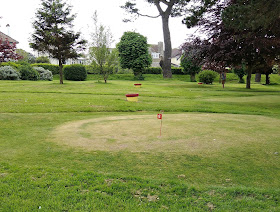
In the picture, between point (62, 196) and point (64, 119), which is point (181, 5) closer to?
point (64, 119)

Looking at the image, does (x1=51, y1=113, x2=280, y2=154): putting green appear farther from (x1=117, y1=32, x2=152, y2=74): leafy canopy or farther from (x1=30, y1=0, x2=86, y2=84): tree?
(x1=117, y1=32, x2=152, y2=74): leafy canopy

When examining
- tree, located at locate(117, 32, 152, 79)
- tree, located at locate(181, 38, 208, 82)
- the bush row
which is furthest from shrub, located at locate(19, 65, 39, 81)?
tree, located at locate(117, 32, 152, 79)

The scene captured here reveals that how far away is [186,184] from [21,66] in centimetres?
2889

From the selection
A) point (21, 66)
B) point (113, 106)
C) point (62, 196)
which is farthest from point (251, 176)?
point (21, 66)

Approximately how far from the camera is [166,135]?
618cm

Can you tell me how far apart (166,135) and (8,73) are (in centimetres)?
2475

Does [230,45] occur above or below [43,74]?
above

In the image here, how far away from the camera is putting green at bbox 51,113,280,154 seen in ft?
17.4

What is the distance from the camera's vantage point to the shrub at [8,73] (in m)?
26.2

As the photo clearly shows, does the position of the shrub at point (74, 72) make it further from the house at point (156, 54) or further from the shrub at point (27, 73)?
the house at point (156, 54)

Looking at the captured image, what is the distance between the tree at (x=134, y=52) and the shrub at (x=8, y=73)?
19.9m

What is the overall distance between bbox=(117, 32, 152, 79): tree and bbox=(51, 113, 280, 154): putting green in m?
35.3

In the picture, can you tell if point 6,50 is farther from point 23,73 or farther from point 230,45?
point 230,45

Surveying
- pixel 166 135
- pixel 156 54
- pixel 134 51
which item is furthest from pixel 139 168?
pixel 156 54
